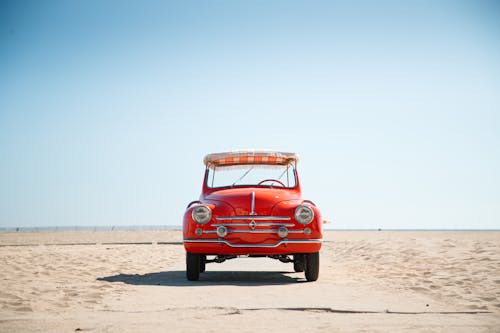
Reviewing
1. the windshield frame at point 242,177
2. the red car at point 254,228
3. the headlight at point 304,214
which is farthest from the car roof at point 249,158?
the headlight at point 304,214

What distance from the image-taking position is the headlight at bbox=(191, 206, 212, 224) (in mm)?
7574

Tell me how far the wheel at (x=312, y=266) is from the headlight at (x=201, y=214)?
173 centimetres

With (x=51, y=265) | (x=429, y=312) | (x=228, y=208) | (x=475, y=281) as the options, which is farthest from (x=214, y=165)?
(x=429, y=312)

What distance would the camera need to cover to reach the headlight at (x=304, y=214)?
7527mm

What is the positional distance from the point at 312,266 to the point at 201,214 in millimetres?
1966

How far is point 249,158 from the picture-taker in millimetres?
9602

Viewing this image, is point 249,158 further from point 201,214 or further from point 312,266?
point 312,266

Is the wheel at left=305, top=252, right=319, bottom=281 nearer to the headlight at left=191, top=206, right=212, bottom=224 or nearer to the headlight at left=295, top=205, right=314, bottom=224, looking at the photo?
the headlight at left=295, top=205, right=314, bottom=224

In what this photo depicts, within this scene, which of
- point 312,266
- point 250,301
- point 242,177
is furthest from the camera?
point 242,177

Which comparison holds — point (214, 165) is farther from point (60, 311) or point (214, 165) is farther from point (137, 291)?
point (60, 311)

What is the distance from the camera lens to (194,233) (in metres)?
7.58

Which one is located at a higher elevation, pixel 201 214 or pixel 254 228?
pixel 201 214

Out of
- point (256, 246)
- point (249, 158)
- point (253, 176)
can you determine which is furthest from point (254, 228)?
point (249, 158)

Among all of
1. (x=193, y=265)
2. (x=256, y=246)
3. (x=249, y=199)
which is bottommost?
(x=193, y=265)
